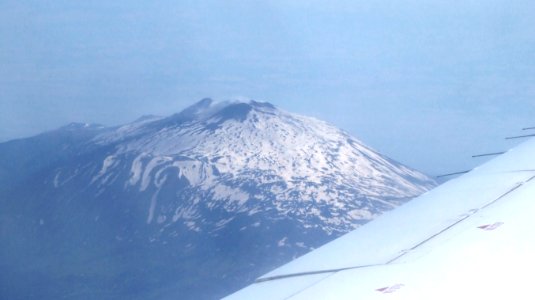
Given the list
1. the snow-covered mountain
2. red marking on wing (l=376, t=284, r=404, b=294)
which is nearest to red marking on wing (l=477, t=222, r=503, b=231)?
red marking on wing (l=376, t=284, r=404, b=294)

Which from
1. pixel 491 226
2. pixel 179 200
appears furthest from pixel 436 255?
pixel 179 200

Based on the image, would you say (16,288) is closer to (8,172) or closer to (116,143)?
(8,172)

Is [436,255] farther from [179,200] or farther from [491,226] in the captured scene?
[179,200]

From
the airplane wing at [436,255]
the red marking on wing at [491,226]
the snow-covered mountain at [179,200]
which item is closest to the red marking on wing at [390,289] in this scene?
the airplane wing at [436,255]

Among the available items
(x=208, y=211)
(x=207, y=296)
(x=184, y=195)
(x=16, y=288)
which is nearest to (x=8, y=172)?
(x=184, y=195)

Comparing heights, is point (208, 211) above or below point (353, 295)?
below

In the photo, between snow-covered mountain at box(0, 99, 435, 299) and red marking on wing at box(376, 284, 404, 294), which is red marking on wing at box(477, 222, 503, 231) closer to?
red marking on wing at box(376, 284, 404, 294)

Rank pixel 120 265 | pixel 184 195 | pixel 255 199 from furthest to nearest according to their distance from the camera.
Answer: pixel 184 195, pixel 255 199, pixel 120 265
